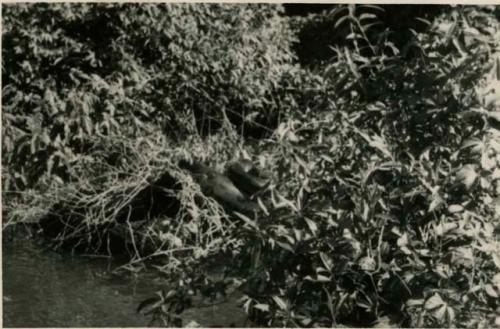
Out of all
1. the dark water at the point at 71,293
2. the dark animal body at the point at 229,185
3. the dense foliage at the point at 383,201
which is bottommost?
the dark water at the point at 71,293

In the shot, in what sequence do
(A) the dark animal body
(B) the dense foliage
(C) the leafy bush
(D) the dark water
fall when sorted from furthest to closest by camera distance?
(C) the leafy bush, (A) the dark animal body, (D) the dark water, (B) the dense foliage

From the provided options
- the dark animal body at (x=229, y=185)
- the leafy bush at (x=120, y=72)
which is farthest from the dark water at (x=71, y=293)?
the dark animal body at (x=229, y=185)

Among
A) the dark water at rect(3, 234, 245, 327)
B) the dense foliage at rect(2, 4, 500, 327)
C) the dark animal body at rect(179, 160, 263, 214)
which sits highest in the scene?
the dense foliage at rect(2, 4, 500, 327)

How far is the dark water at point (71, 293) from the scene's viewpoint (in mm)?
5672

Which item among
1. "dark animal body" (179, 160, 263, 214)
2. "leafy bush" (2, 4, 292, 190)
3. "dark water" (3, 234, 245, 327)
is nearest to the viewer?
"dark water" (3, 234, 245, 327)

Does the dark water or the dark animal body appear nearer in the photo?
the dark water

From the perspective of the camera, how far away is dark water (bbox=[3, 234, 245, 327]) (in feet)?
18.6

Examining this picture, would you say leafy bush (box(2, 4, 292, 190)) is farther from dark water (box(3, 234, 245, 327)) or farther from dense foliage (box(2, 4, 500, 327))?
dense foliage (box(2, 4, 500, 327))

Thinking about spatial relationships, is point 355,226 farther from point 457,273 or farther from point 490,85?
point 490,85

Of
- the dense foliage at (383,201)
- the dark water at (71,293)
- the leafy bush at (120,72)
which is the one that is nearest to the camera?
the dense foliage at (383,201)

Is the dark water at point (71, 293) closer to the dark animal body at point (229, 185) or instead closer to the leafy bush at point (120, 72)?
the leafy bush at point (120, 72)

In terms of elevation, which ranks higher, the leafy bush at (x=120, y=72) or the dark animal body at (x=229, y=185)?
the leafy bush at (x=120, y=72)

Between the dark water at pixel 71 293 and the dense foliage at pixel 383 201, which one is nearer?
the dense foliage at pixel 383 201

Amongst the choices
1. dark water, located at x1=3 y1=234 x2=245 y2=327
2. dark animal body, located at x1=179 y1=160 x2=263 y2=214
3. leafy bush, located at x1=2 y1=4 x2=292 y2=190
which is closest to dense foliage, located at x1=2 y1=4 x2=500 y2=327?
dark water, located at x1=3 y1=234 x2=245 y2=327
